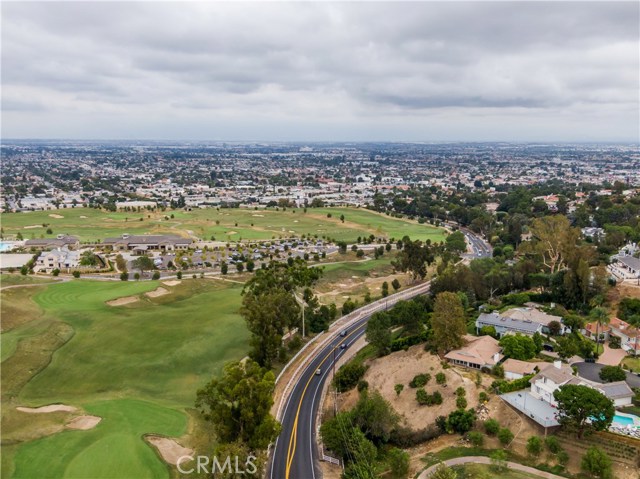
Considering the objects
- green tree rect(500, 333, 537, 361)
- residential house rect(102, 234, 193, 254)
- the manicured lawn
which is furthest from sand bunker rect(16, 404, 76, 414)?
residential house rect(102, 234, 193, 254)

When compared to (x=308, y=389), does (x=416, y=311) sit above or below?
above

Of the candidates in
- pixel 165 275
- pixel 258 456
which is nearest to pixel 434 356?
pixel 258 456

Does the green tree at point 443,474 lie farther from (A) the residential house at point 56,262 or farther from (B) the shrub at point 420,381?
(A) the residential house at point 56,262

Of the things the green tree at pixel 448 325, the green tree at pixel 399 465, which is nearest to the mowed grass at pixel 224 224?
the green tree at pixel 448 325

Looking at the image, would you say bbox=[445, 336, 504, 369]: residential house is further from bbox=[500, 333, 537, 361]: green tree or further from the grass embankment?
the grass embankment

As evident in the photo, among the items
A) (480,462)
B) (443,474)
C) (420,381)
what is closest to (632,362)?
(420,381)

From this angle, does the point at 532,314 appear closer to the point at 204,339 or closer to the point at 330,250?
the point at 204,339

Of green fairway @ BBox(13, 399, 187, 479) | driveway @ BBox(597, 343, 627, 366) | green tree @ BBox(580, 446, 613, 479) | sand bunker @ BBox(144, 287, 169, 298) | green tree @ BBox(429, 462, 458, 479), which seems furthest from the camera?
sand bunker @ BBox(144, 287, 169, 298)
